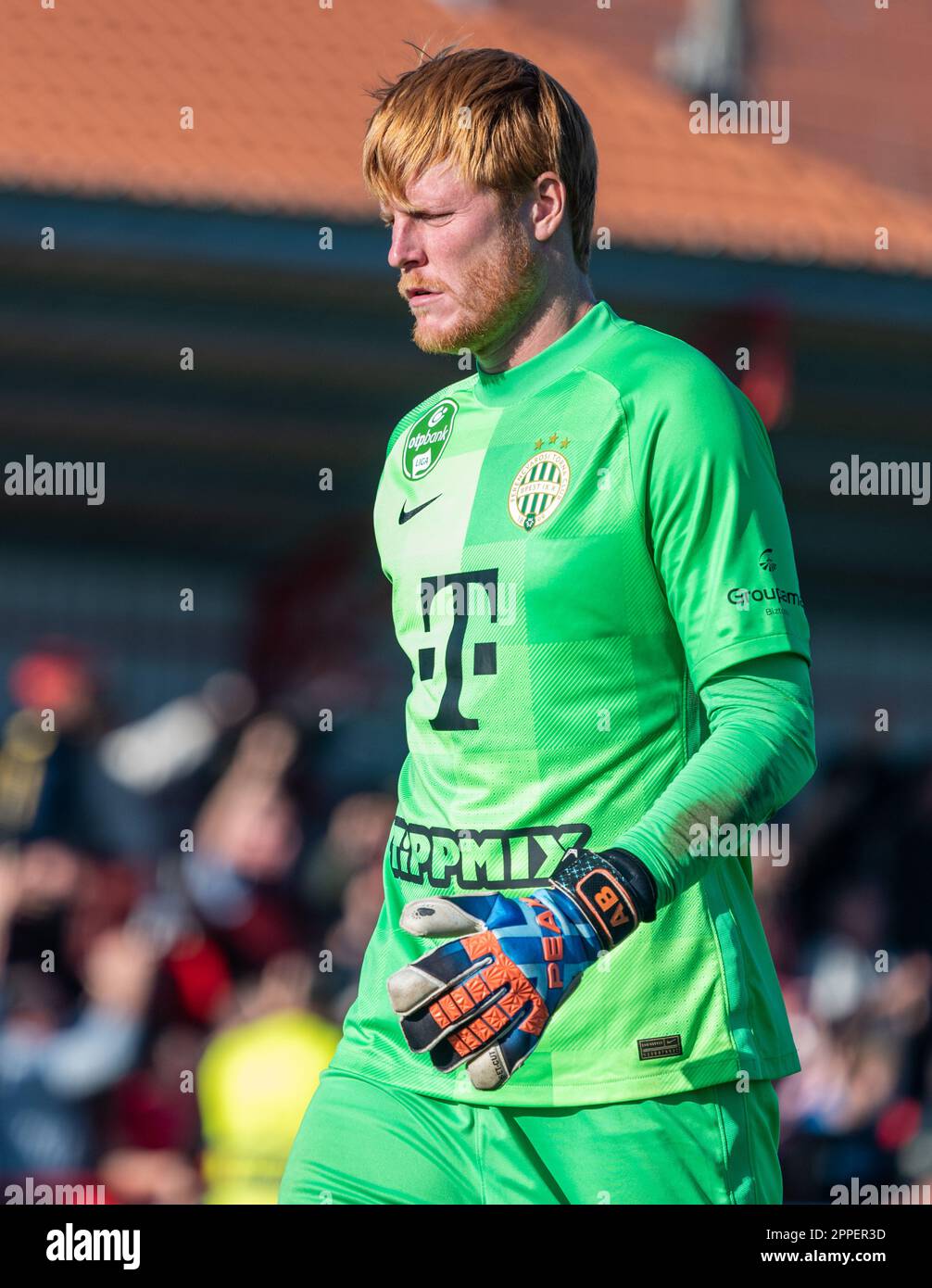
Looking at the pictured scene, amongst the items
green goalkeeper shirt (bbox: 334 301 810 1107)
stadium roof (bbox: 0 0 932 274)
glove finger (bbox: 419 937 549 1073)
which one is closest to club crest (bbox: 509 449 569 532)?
green goalkeeper shirt (bbox: 334 301 810 1107)

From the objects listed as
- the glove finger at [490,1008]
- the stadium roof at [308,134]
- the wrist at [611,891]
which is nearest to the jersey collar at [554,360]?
the wrist at [611,891]

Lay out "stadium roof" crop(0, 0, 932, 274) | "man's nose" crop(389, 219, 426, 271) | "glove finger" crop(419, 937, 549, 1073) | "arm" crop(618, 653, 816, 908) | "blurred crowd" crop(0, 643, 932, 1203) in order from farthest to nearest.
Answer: "stadium roof" crop(0, 0, 932, 274), "blurred crowd" crop(0, 643, 932, 1203), "man's nose" crop(389, 219, 426, 271), "arm" crop(618, 653, 816, 908), "glove finger" crop(419, 937, 549, 1073)

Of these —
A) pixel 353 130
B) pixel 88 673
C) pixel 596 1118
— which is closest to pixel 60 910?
pixel 88 673

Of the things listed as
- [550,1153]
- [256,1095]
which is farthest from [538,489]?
[256,1095]

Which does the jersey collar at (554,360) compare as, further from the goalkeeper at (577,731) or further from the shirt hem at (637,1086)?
the shirt hem at (637,1086)

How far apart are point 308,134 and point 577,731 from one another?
6050 millimetres

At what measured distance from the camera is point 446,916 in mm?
2178

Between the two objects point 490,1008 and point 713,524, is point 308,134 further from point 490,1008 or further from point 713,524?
point 490,1008

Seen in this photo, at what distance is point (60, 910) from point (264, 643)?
7.89 ft

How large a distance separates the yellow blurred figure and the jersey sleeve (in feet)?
11.2

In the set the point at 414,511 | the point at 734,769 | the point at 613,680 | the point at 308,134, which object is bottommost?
the point at 734,769

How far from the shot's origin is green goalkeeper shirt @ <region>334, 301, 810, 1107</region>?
241 centimetres

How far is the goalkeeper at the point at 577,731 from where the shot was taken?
7.73ft

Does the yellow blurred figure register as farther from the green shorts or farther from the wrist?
the wrist
